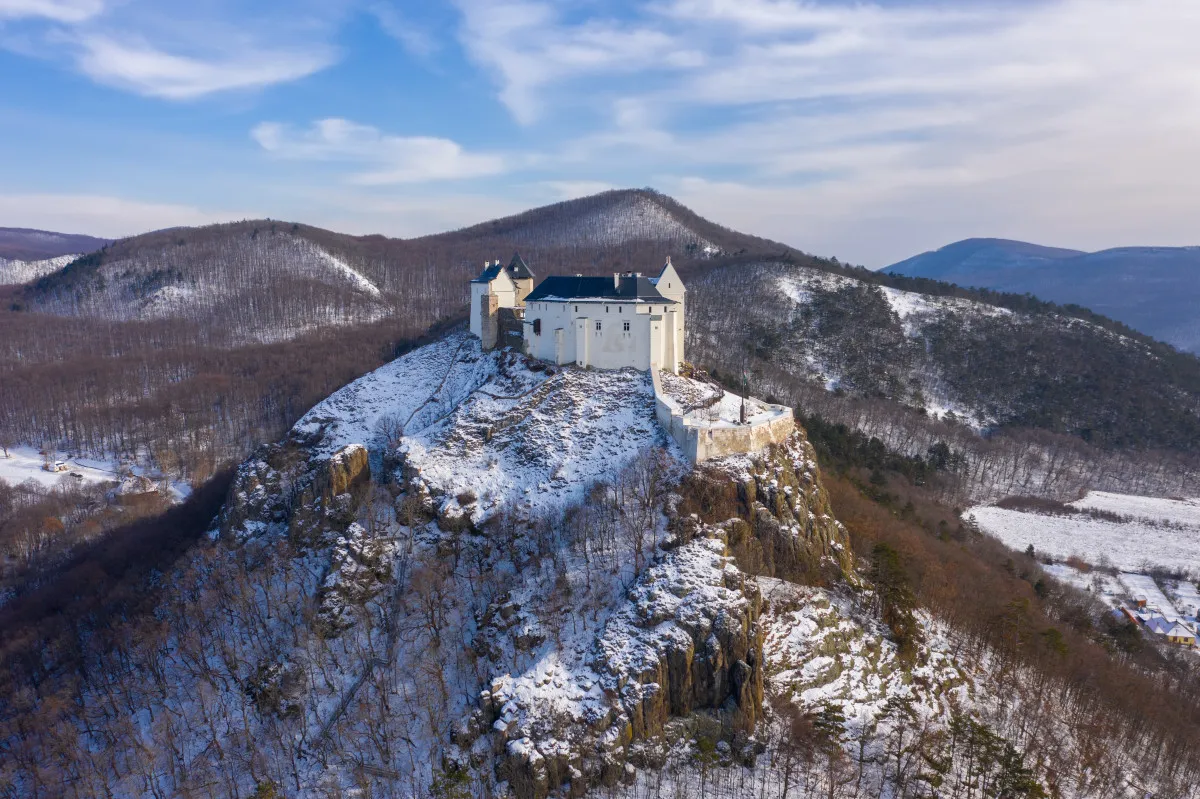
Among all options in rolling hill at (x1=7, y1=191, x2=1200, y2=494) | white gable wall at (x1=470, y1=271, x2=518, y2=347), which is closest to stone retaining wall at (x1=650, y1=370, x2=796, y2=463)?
white gable wall at (x1=470, y1=271, x2=518, y2=347)

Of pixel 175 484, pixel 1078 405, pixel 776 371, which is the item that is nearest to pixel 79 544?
pixel 175 484

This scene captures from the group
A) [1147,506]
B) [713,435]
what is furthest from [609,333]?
[1147,506]

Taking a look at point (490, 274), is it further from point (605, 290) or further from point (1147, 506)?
point (1147, 506)

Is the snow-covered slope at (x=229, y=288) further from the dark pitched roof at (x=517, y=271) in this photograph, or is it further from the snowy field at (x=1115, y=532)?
the snowy field at (x=1115, y=532)

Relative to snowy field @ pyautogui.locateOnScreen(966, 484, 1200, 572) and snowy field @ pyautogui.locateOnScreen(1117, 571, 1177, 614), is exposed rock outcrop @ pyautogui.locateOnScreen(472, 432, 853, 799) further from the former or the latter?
snowy field @ pyautogui.locateOnScreen(966, 484, 1200, 572)

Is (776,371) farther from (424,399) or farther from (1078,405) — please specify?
(424,399)
